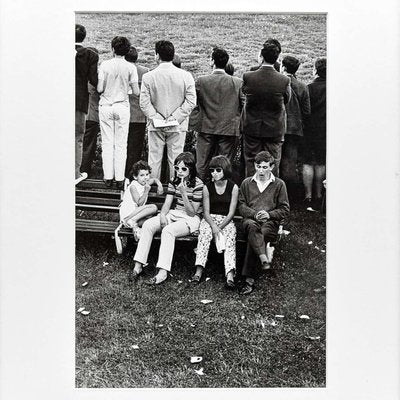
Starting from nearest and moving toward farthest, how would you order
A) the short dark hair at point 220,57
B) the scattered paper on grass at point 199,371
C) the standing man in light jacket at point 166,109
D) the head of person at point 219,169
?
the scattered paper on grass at point 199,371 → the short dark hair at point 220,57 → the head of person at point 219,169 → the standing man in light jacket at point 166,109

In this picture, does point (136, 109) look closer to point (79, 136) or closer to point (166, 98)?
point (166, 98)

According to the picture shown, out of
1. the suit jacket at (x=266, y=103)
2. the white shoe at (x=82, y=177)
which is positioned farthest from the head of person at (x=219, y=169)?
the white shoe at (x=82, y=177)

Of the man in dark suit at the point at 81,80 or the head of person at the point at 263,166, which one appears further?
the head of person at the point at 263,166

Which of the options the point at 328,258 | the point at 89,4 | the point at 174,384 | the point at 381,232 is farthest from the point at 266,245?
the point at 89,4

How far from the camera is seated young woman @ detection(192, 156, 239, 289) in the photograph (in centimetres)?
597

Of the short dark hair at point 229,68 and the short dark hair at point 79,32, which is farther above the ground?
the short dark hair at point 79,32

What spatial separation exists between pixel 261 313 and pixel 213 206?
945mm

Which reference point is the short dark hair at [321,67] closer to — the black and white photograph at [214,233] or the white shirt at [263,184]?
the black and white photograph at [214,233]

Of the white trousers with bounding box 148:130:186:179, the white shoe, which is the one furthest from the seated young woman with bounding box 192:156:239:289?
the white shoe

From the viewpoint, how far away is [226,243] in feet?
19.6

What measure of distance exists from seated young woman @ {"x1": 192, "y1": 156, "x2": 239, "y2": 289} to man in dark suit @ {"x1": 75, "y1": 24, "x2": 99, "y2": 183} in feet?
3.39

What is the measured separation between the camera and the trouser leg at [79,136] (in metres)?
5.96

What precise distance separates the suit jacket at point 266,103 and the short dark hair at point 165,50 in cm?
62

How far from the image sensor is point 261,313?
5855 mm
